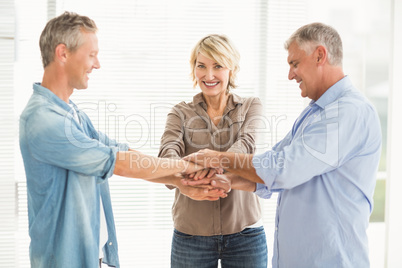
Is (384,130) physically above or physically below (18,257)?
above

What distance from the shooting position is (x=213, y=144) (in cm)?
201

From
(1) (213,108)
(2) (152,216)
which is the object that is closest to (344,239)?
(1) (213,108)

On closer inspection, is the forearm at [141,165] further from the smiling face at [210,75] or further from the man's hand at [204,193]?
the smiling face at [210,75]

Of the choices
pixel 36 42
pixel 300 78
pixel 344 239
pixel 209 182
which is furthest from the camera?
pixel 36 42

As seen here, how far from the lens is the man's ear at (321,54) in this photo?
5.19 ft

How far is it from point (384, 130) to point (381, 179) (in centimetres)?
47

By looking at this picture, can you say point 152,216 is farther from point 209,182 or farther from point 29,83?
point 29,83

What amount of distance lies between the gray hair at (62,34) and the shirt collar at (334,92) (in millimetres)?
1037

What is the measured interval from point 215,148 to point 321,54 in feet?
2.42

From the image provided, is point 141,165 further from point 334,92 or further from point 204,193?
point 334,92

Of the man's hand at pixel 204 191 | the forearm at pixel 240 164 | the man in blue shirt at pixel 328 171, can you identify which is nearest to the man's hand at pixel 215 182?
the man's hand at pixel 204 191

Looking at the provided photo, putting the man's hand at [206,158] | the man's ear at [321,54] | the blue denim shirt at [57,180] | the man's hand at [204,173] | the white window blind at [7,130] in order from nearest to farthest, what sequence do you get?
1. the blue denim shirt at [57,180]
2. the man's ear at [321,54]
3. the man's hand at [206,158]
4. the man's hand at [204,173]
5. the white window blind at [7,130]

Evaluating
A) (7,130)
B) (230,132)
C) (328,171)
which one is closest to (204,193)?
(230,132)

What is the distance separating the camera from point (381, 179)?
10.9ft
